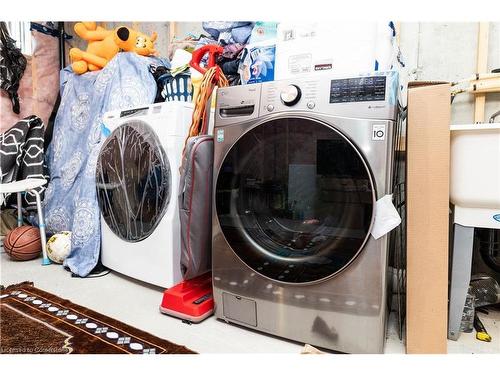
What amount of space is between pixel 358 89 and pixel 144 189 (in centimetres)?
111

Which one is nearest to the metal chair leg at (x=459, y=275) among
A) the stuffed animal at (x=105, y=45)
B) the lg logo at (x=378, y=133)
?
the lg logo at (x=378, y=133)

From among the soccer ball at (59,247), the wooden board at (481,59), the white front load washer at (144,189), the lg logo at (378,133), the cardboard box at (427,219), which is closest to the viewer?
the lg logo at (378,133)

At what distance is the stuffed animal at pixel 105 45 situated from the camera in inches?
88.4

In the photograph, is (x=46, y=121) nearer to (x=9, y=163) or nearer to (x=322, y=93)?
(x=9, y=163)

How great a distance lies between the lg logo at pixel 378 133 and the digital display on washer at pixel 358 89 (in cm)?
9

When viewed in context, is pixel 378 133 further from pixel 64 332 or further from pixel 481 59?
pixel 64 332

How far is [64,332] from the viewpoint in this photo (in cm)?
125

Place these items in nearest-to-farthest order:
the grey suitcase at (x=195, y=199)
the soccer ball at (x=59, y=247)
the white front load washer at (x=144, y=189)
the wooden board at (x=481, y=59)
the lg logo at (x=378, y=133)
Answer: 1. the lg logo at (x=378, y=133)
2. the grey suitcase at (x=195, y=199)
3. the white front load washer at (x=144, y=189)
4. the wooden board at (x=481, y=59)
5. the soccer ball at (x=59, y=247)

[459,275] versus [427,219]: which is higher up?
[427,219]

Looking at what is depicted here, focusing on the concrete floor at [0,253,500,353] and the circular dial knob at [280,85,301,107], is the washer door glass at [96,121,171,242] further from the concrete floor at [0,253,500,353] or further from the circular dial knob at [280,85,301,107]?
the circular dial knob at [280,85,301,107]

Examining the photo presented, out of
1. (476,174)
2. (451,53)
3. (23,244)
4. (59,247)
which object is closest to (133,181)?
(59,247)

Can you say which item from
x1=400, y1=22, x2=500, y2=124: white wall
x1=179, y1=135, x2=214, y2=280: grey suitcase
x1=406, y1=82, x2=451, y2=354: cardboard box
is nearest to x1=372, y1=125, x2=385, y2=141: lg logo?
x1=406, y1=82, x2=451, y2=354: cardboard box

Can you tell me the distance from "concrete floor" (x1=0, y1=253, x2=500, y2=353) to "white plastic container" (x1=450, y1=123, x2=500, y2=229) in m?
0.48

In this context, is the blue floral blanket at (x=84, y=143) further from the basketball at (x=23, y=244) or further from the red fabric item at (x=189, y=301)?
the red fabric item at (x=189, y=301)
